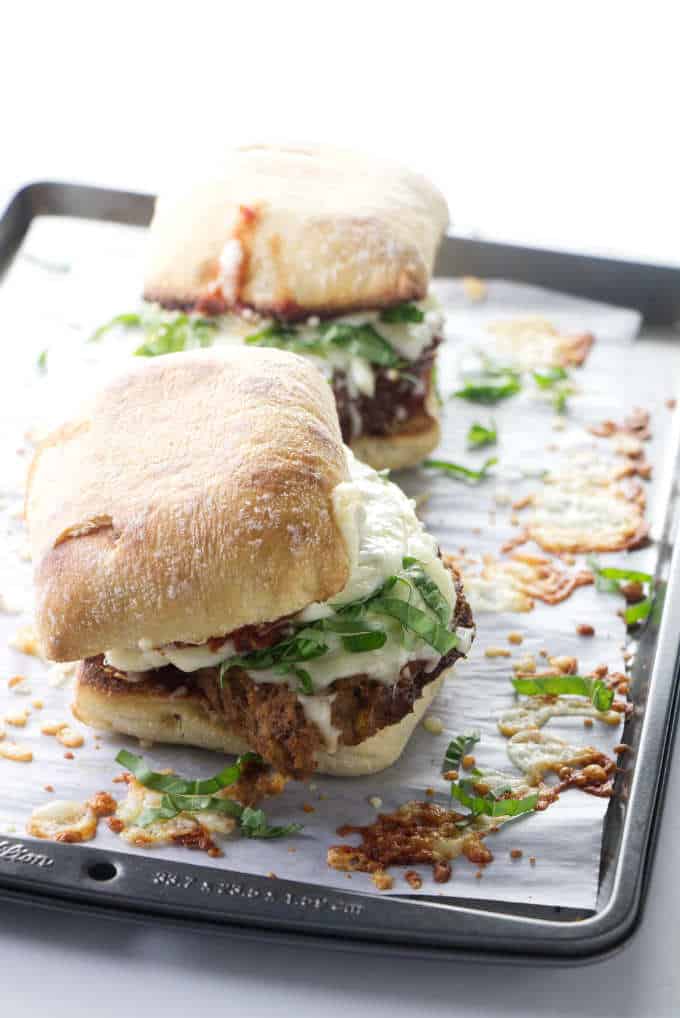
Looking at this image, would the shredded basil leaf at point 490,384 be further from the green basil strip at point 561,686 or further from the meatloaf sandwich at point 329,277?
the green basil strip at point 561,686

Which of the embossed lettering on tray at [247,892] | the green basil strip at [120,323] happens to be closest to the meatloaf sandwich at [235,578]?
the embossed lettering on tray at [247,892]

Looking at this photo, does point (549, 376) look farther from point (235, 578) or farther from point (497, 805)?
point (235, 578)

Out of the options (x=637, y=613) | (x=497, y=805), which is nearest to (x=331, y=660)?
(x=497, y=805)

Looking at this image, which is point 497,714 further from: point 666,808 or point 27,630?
point 27,630

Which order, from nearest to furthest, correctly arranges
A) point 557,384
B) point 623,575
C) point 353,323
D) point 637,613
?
1. point 637,613
2. point 623,575
3. point 353,323
4. point 557,384

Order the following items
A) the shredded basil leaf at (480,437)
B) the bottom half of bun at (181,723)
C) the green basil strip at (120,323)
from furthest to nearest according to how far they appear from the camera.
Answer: the green basil strip at (120,323) < the shredded basil leaf at (480,437) < the bottom half of bun at (181,723)

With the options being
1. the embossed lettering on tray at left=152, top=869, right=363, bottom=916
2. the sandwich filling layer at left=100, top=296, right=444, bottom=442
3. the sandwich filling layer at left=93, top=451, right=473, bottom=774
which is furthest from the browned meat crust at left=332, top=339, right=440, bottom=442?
the embossed lettering on tray at left=152, top=869, right=363, bottom=916

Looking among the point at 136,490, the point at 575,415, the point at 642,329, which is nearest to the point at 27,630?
the point at 136,490

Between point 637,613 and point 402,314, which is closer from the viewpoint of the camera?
point 637,613
